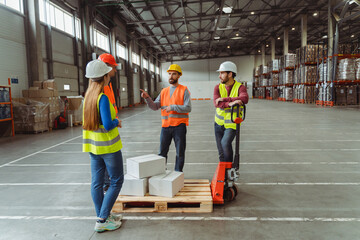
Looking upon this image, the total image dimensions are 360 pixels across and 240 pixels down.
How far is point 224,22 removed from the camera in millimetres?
25766

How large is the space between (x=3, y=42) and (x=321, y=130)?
12.6 meters

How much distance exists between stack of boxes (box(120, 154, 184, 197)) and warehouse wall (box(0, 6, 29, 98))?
379 inches

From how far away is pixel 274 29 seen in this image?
29.9 m

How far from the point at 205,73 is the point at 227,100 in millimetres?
40672

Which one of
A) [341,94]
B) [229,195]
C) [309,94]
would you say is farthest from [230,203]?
[309,94]

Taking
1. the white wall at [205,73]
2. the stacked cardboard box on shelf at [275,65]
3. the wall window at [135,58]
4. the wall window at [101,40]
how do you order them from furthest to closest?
1. the white wall at [205,73]
2. the wall window at [135,58]
3. the stacked cardboard box on shelf at [275,65]
4. the wall window at [101,40]

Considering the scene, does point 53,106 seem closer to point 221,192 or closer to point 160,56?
point 221,192

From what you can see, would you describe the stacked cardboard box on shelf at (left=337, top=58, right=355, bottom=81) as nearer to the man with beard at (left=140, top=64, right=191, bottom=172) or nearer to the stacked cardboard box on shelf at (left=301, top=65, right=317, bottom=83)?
the stacked cardboard box on shelf at (left=301, top=65, right=317, bottom=83)

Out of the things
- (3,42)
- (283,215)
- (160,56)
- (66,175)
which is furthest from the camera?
(160,56)

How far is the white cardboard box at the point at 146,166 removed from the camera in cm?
309

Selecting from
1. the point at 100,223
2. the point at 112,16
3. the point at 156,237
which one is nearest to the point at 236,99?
the point at 156,237

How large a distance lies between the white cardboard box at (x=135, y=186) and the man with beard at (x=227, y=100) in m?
1.21

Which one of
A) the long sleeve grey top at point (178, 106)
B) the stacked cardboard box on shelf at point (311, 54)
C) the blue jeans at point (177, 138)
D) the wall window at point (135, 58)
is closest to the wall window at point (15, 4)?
the long sleeve grey top at point (178, 106)

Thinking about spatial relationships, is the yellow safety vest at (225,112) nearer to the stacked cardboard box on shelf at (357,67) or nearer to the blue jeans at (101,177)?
the blue jeans at (101,177)
